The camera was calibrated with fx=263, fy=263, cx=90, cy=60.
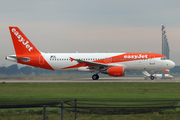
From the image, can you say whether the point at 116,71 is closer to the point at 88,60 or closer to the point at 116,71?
the point at 116,71

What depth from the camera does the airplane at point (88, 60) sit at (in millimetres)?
38906

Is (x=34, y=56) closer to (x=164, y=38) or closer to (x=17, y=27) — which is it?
(x=17, y=27)

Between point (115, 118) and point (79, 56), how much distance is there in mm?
30320

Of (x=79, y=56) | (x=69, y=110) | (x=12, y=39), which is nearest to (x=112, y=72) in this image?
(x=79, y=56)

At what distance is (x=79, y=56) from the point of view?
135 ft

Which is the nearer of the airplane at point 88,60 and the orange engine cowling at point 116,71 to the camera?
the orange engine cowling at point 116,71

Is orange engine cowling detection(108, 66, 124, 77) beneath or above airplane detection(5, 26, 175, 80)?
beneath

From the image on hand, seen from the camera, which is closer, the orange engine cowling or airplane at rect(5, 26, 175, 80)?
the orange engine cowling

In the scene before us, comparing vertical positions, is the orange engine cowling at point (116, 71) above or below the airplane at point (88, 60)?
below

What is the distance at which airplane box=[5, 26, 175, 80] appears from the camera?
3891 centimetres

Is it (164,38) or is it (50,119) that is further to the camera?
(164,38)

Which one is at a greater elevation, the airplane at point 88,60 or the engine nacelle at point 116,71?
the airplane at point 88,60

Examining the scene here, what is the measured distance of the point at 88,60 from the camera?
40.5 metres

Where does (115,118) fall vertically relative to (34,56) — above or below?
below
